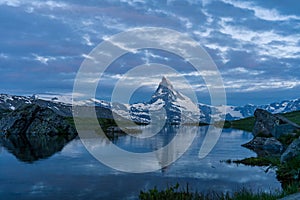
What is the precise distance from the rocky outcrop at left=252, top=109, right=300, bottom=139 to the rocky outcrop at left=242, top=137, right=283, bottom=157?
2419mm

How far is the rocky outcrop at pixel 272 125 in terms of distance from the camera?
74625 mm

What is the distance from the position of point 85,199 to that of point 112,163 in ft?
71.5

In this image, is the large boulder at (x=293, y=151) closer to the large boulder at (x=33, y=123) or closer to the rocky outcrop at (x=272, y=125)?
the rocky outcrop at (x=272, y=125)

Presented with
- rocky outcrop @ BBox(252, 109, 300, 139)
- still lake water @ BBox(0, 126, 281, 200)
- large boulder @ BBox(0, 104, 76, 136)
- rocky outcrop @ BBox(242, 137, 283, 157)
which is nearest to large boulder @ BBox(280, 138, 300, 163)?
still lake water @ BBox(0, 126, 281, 200)

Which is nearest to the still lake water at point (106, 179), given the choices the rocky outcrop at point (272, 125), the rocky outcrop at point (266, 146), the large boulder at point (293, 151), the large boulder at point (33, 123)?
the large boulder at point (293, 151)

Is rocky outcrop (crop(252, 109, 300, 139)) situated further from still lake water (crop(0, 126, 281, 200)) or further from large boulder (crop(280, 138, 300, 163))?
large boulder (crop(280, 138, 300, 163))

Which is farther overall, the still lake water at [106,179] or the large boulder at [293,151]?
the large boulder at [293,151]

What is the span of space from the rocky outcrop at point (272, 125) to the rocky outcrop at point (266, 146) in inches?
95.3

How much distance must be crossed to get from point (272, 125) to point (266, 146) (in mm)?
14849

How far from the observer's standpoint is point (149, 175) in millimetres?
41094

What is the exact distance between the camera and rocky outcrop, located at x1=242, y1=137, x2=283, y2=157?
216 feet

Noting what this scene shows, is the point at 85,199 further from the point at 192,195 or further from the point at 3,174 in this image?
the point at 3,174

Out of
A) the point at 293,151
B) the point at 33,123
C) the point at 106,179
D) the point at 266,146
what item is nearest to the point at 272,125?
the point at 266,146

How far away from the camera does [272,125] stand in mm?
87500
